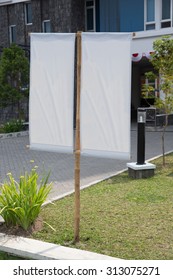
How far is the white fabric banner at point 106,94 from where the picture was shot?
4.09 meters

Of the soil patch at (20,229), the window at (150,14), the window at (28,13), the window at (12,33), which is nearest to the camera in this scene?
the soil patch at (20,229)

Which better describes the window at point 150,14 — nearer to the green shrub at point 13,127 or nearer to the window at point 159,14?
the window at point 159,14

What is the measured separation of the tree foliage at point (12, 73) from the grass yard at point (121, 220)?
32.3 ft

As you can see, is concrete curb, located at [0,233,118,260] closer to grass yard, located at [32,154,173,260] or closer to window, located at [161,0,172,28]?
grass yard, located at [32,154,173,260]

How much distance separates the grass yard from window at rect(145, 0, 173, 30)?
1234 cm

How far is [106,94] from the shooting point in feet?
13.7

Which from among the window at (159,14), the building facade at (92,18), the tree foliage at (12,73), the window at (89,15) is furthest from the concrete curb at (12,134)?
the window at (159,14)

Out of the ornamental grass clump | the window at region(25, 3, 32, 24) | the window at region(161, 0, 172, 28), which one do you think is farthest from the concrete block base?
the window at region(25, 3, 32, 24)

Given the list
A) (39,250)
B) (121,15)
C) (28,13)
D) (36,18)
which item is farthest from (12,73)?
(39,250)

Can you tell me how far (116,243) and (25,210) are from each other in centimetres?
121

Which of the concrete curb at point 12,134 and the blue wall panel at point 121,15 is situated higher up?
the blue wall panel at point 121,15

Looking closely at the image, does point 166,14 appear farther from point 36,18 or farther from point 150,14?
point 36,18

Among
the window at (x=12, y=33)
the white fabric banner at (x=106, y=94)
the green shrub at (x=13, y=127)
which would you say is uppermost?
the window at (x=12, y=33)
